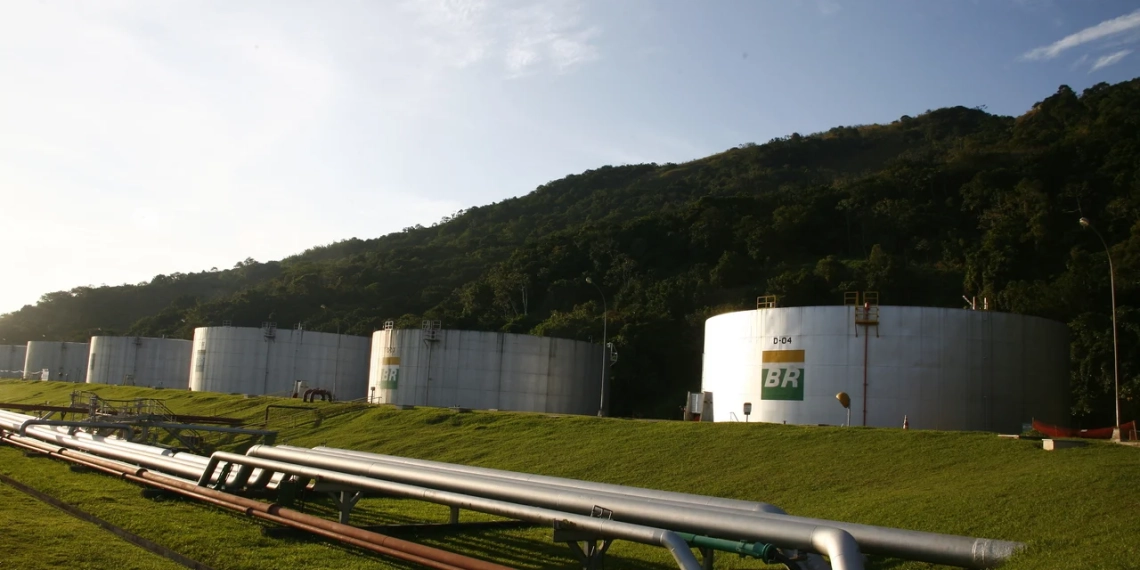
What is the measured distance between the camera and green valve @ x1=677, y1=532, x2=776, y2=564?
9922mm

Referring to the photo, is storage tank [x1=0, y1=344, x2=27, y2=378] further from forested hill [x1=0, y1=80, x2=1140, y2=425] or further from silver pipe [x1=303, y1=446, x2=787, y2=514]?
silver pipe [x1=303, y1=446, x2=787, y2=514]

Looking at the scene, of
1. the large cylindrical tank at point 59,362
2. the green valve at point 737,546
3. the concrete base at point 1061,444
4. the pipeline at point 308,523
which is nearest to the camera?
the green valve at point 737,546

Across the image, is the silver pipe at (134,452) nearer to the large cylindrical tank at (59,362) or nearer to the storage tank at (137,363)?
the storage tank at (137,363)

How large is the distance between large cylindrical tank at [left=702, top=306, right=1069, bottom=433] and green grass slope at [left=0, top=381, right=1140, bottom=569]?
5.53 m

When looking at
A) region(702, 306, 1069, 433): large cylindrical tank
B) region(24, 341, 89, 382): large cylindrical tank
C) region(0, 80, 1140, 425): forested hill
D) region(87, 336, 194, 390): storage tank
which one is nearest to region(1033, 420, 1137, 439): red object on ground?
region(702, 306, 1069, 433): large cylindrical tank

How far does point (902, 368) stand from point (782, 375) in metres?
4.50

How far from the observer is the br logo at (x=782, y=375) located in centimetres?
3588

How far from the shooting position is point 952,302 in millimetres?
76062

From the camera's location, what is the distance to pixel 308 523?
14.6 meters

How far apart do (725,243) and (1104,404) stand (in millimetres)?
46940

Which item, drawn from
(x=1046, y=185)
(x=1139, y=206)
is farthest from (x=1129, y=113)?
(x=1139, y=206)

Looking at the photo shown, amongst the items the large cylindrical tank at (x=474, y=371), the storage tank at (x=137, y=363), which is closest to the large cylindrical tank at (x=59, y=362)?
the storage tank at (x=137, y=363)

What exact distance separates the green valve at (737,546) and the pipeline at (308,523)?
2.26 m

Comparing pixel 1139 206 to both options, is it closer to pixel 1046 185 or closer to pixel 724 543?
pixel 1046 185
